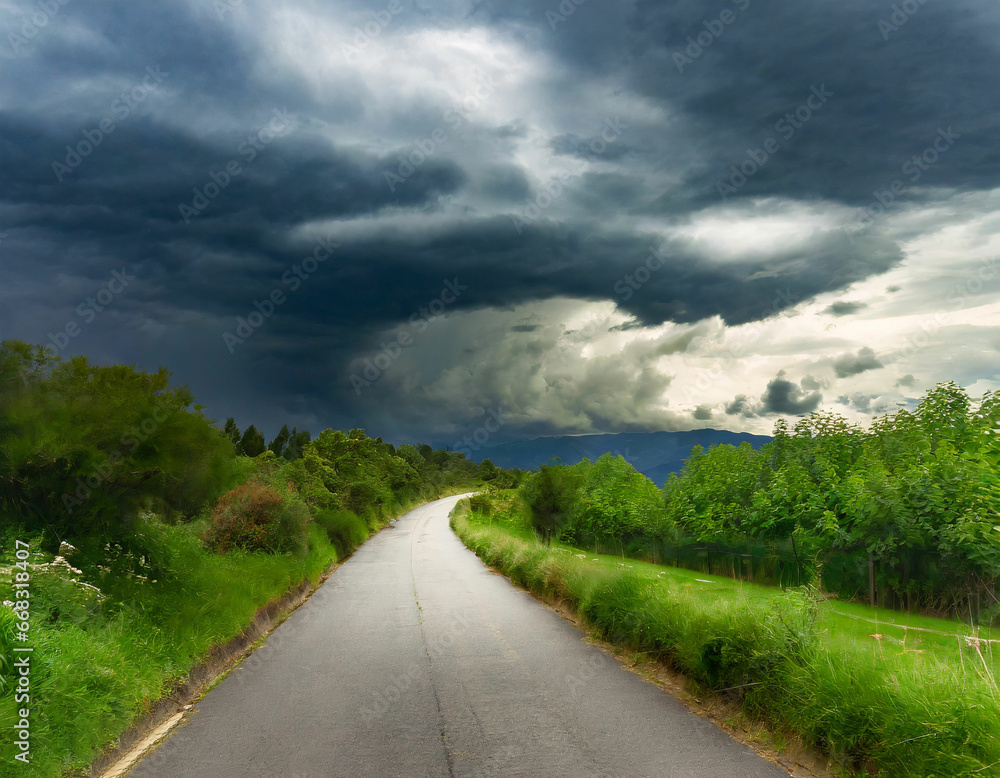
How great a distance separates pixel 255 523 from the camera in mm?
17625

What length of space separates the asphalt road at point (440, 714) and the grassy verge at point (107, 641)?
20.9 inches

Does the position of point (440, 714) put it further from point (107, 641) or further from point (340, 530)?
point (340, 530)

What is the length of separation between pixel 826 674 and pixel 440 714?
368 cm

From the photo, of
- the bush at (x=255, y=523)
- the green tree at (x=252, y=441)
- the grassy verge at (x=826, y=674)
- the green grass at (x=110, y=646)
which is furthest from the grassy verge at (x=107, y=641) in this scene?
the green tree at (x=252, y=441)

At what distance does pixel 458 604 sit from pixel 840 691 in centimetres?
1013

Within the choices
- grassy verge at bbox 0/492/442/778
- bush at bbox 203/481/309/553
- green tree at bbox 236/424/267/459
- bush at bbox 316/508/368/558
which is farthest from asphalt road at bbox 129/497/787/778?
green tree at bbox 236/424/267/459

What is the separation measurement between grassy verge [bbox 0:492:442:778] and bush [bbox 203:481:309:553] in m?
5.48

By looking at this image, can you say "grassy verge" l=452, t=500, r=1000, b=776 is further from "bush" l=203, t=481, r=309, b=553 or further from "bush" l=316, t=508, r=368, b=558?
"bush" l=316, t=508, r=368, b=558

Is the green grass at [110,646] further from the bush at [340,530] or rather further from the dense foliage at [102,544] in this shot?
the bush at [340,530]

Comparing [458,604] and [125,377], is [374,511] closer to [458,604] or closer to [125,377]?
[458,604]

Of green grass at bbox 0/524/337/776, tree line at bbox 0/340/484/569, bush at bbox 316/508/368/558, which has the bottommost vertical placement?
bush at bbox 316/508/368/558

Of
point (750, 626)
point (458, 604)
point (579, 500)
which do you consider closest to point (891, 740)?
point (750, 626)

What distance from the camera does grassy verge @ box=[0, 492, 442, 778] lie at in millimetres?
5059

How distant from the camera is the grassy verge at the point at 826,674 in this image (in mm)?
4363
